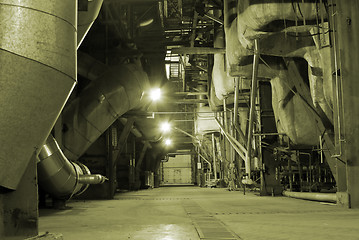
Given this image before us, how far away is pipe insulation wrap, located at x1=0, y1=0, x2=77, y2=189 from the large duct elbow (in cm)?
294

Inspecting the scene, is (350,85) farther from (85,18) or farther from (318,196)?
(85,18)

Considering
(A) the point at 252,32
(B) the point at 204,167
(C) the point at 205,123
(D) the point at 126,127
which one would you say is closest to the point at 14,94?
(A) the point at 252,32

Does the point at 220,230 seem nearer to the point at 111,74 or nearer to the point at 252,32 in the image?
the point at 252,32

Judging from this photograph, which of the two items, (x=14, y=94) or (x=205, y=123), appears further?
(x=205, y=123)

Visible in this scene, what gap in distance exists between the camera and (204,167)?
1169 inches

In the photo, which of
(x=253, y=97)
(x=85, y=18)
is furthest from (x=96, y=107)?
(x=85, y=18)

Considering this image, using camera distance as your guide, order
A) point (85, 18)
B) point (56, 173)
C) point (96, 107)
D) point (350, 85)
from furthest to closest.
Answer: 1. point (96, 107)
2. point (350, 85)
3. point (56, 173)
4. point (85, 18)

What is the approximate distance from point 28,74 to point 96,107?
611 cm

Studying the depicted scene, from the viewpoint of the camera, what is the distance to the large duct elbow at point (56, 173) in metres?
5.81

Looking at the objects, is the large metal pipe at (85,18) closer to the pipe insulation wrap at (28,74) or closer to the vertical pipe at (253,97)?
the pipe insulation wrap at (28,74)

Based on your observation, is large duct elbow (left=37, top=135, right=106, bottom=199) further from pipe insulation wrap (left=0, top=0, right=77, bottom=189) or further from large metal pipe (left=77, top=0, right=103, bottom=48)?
pipe insulation wrap (left=0, top=0, right=77, bottom=189)

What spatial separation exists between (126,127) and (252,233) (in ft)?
27.7

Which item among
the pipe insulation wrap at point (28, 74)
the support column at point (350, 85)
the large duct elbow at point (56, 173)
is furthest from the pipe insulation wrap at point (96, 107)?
the pipe insulation wrap at point (28, 74)

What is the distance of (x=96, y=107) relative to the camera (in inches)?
347
